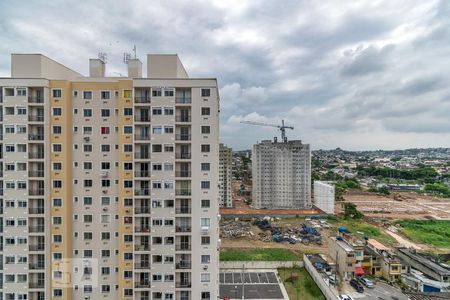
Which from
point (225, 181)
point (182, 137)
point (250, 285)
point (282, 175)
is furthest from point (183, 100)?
point (282, 175)

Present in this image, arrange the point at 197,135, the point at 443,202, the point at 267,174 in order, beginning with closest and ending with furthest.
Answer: the point at 197,135, the point at 267,174, the point at 443,202

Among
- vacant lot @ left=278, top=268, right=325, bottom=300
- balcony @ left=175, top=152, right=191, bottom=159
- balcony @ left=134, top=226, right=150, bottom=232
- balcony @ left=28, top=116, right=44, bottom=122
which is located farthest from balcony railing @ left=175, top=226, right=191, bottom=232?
vacant lot @ left=278, top=268, right=325, bottom=300

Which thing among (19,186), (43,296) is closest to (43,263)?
(43,296)

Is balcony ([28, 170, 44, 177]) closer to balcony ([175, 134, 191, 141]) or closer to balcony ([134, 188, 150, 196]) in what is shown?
balcony ([134, 188, 150, 196])

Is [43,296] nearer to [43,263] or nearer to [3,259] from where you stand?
[43,263]

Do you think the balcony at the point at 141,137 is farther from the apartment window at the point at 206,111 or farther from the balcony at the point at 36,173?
the balcony at the point at 36,173

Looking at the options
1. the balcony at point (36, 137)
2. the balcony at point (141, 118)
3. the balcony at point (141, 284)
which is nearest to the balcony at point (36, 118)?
the balcony at point (36, 137)

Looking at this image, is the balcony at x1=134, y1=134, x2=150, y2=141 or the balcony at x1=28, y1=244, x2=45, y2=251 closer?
the balcony at x1=134, y1=134, x2=150, y2=141
